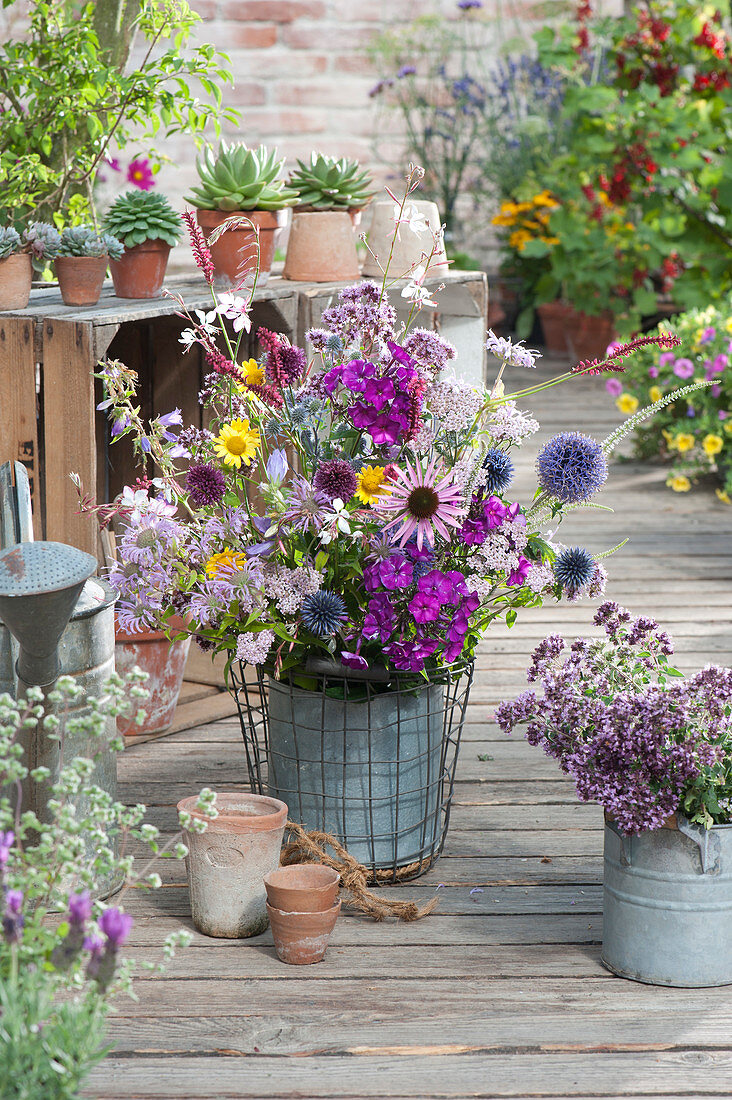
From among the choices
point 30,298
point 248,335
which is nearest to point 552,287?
point 248,335

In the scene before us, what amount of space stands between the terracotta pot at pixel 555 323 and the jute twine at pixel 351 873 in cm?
447

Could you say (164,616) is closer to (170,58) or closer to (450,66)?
(170,58)

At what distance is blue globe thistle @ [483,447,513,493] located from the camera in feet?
5.75

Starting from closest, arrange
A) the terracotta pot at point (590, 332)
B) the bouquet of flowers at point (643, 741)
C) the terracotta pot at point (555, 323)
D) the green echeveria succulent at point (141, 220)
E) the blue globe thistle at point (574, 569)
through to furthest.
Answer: the bouquet of flowers at point (643, 741) → the blue globe thistle at point (574, 569) → the green echeveria succulent at point (141, 220) → the terracotta pot at point (590, 332) → the terracotta pot at point (555, 323)

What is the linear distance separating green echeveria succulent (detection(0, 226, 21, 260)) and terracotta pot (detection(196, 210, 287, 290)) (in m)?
0.40

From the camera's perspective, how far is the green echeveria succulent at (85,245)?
230 cm

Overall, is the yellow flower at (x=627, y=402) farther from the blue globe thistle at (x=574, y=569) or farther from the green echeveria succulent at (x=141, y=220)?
the blue globe thistle at (x=574, y=569)

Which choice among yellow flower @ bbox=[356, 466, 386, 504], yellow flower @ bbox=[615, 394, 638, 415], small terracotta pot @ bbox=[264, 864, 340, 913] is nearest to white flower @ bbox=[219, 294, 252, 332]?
yellow flower @ bbox=[356, 466, 386, 504]

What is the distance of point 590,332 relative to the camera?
594 centimetres

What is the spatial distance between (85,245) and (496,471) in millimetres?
961

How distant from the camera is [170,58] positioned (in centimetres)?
252

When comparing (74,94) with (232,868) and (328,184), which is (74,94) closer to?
(328,184)

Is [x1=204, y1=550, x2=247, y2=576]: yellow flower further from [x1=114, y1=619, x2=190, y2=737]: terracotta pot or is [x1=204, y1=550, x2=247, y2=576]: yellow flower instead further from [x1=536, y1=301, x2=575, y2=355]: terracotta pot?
[x1=536, y1=301, x2=575, y2=355]: terracotta pot

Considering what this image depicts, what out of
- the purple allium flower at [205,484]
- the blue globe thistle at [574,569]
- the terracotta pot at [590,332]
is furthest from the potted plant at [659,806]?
the terracotta pot at [590,332]
